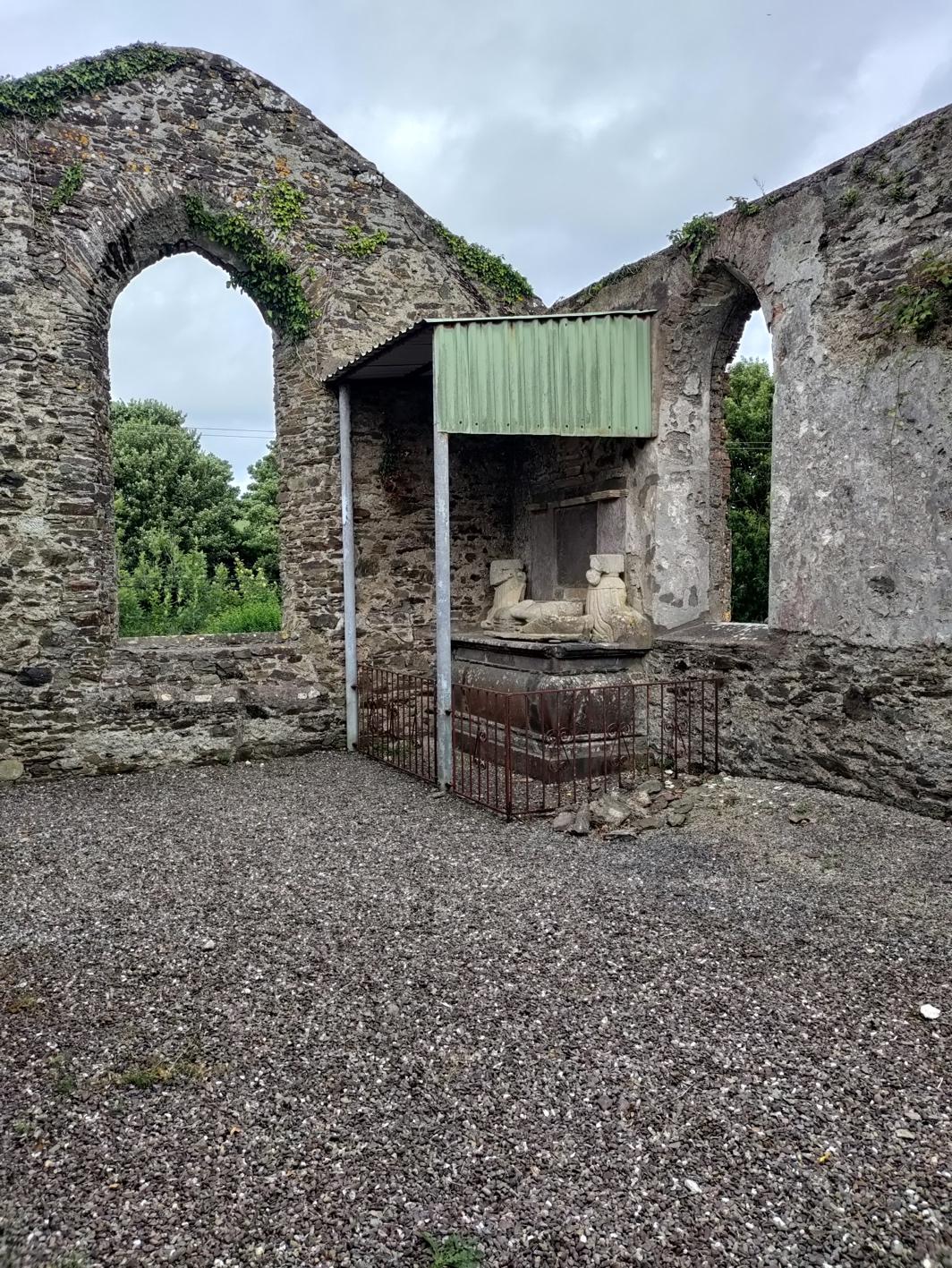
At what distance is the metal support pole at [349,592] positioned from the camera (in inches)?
311

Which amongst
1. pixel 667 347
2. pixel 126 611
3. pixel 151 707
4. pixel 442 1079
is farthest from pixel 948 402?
pixel 126 611

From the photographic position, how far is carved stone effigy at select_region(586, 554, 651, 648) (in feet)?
22.9

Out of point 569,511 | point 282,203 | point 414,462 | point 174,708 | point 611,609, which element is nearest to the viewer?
point 611,609

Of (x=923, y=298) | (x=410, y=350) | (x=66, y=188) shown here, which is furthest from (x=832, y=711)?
(x=66, y=188)

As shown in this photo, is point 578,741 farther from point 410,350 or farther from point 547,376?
point 410,350

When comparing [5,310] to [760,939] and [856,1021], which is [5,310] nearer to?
[760,939]

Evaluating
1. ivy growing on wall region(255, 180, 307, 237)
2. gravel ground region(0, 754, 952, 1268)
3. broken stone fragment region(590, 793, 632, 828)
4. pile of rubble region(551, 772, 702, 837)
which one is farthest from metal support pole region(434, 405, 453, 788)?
ivy growing on wall region(255, 180, 307, 237)

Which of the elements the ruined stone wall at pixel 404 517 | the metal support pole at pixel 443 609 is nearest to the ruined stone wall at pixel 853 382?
the metal support pole at pixel 443 609

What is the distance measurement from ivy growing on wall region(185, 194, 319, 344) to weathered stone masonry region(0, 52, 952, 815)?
139 millimetres

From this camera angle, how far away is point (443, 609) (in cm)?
629

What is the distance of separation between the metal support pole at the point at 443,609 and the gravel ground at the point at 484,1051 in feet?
4.48

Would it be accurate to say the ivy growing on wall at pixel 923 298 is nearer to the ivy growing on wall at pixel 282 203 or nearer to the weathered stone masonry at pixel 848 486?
the weathered stone masonry at pixel 848 486

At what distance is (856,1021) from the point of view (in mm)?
2939

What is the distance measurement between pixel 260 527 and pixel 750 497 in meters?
10.9
